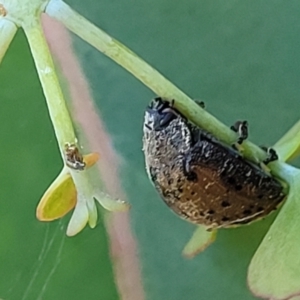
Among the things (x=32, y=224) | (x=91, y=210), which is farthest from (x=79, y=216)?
(x=32, y=224)

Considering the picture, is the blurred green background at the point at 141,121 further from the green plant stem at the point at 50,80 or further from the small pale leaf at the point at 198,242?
the green plant stem at the point at 50,80

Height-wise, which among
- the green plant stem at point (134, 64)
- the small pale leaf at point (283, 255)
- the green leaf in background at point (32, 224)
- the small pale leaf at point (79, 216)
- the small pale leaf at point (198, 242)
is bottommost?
the green leaf in background at point (32, 224)

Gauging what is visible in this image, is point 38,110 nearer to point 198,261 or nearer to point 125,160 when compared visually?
point 125,160

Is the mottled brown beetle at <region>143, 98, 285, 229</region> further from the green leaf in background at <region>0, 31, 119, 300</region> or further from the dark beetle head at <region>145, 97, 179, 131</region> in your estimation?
the green leaf in background at <region>0, 31, 119, 300</region>

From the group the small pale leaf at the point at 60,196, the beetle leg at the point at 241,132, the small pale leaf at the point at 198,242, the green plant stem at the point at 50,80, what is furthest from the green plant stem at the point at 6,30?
the small pale leaf at the point at 198,242

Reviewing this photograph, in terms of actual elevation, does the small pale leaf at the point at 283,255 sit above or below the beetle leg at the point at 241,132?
below

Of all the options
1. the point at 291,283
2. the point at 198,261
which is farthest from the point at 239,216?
the point at 198,261

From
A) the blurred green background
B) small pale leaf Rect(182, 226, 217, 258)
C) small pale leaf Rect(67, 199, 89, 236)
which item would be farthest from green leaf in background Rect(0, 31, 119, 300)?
small pale leaf Rect(67, 199, 89, 236)

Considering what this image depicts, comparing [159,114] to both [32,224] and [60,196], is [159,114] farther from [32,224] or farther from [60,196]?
[32,224]

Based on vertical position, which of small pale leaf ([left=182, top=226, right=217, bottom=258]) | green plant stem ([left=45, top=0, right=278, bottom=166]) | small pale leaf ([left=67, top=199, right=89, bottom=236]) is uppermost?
green plant stem ([left=45, top=0, right=278, bottom=166])
